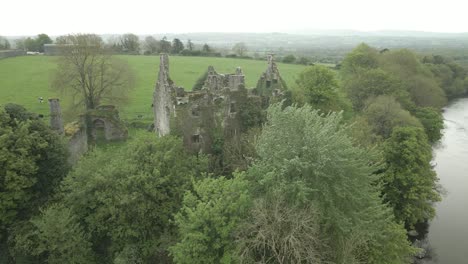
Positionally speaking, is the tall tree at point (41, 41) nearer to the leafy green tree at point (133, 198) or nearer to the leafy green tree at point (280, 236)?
the leafy green tree at point (133, 198)

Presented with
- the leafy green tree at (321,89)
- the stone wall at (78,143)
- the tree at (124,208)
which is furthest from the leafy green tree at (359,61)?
the tree at (124,208)

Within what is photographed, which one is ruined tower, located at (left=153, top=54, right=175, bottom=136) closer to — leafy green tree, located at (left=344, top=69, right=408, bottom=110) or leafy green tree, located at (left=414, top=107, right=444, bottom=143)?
leafy green tree, located at (left=344, top=69, right=408, bottom=110)

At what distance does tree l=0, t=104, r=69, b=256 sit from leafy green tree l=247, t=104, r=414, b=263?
1315cm

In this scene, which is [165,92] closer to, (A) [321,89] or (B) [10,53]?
(A) [321,89]

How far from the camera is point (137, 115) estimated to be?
47.2 m

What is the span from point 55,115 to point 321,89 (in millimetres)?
26354

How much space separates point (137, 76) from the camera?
58219 mm

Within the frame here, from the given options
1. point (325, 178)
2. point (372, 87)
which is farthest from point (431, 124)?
point (325, 178)

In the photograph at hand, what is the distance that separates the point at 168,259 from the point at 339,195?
9.95 metres

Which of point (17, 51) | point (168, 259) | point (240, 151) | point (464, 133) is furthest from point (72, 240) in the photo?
point (17, 51)

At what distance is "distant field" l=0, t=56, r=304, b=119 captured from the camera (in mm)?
50000

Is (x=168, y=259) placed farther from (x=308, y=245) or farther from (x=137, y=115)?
(x=137, y=115)

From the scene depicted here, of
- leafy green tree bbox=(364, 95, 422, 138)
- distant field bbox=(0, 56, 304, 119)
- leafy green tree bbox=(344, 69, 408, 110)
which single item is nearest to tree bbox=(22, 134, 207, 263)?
leafy green tree bbox=(364, 95, 422, 138)

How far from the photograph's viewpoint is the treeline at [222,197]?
16.1 metres
